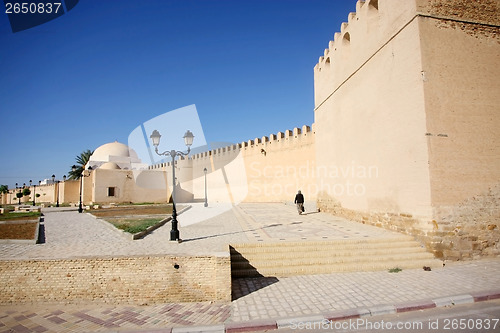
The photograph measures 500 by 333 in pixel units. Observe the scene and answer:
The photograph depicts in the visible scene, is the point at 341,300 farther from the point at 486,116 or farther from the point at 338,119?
the point at 338,119

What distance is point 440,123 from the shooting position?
23.5 feet

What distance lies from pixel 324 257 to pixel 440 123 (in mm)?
4602

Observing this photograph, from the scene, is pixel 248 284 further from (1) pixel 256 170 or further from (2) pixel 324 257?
(1) pixel 256 170

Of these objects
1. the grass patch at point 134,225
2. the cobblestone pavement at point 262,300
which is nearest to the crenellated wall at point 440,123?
the cobblestone pavement at point 262,300

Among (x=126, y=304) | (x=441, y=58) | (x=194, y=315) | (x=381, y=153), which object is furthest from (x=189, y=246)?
(x=441, y=58)

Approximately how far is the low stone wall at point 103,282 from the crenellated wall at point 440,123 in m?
5.61

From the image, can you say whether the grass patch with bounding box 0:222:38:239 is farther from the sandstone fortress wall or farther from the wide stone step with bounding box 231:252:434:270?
the sandstone fortress wall

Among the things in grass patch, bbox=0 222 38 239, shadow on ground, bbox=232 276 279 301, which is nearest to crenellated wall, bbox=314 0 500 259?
shadow on ground, bbox=232 276 279 301

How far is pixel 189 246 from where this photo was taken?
23.5 ft

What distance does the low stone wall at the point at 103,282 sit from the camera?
515 cm

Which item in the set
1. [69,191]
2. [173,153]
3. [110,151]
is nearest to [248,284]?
[173,153]

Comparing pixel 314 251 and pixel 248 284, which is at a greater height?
pixel 314 251

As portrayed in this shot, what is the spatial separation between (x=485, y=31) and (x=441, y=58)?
1.80 metres

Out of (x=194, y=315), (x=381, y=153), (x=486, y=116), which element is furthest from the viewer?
(x=381, y=153)
